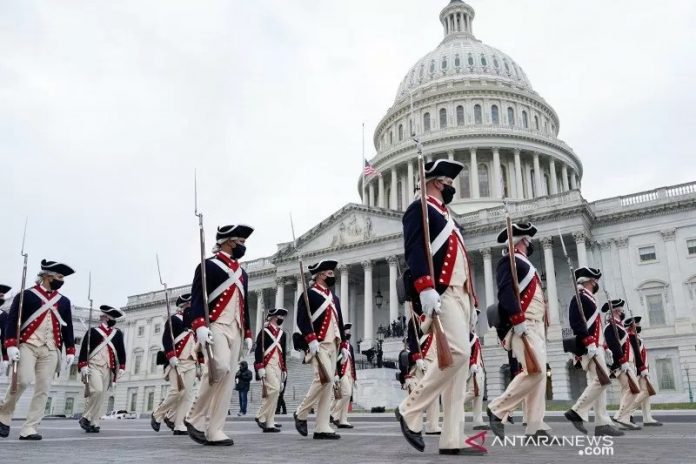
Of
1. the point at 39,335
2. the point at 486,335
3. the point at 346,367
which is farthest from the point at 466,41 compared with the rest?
the point at 39,335

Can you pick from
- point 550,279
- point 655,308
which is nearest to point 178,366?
point 550,279

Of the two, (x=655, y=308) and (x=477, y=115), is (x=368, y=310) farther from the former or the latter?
(x=477, y=115)

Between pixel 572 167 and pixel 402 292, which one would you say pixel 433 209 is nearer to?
pixel 402 292

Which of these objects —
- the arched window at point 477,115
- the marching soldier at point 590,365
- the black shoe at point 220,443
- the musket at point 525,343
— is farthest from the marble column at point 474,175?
the black shoe at point 220,443

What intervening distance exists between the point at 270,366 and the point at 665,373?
118 ft

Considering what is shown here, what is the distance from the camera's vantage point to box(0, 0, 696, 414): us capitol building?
41906 mm

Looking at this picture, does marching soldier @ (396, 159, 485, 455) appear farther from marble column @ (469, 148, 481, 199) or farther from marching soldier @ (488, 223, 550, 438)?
marble column @ (469, 148, 481, 199)

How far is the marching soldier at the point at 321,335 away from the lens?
33.3 feet

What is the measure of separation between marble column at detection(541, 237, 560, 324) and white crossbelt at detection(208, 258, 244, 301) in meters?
37.3

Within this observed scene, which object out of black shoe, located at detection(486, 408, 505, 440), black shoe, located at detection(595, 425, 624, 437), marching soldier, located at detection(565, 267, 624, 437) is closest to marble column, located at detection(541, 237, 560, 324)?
marching soldier, located at detection(565, 267, 624, 437)

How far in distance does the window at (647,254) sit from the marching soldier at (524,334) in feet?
128

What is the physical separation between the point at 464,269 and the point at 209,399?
165 inches

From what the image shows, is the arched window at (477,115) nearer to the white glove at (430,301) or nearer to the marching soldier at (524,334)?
the marching soldier at (524,334)

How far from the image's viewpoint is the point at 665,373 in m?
40.3
